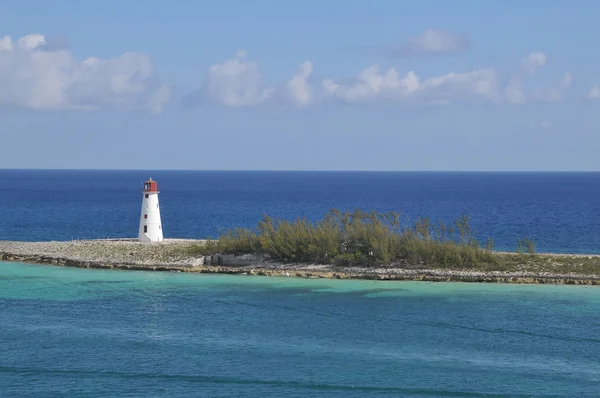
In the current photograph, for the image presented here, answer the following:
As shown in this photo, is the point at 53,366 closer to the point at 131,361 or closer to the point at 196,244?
the point at 131,361

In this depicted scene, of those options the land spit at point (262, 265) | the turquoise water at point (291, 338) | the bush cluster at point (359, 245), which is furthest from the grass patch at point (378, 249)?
the turquoise water at point (291, 338)

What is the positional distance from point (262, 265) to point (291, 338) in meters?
18.1

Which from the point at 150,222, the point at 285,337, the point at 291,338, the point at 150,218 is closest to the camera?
the point at 291,338

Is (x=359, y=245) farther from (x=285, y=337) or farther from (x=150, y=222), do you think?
(x=285, y=337)

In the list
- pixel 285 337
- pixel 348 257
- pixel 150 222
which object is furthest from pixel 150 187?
pixel 285 337

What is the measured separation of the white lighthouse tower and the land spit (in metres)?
2.11

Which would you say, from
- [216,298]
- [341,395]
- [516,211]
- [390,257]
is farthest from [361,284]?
[516,211]

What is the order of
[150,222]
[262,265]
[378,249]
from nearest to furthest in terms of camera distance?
[378,249]
[262,265]
[150,222]

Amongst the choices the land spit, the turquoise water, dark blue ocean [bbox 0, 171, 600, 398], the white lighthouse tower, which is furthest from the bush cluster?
the white lighthouse tower

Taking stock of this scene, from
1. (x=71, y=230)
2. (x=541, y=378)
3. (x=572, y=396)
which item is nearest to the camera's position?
(x=572, y=396)

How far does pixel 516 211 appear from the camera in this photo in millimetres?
126875

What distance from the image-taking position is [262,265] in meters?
53.9

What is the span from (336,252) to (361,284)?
17.0ft

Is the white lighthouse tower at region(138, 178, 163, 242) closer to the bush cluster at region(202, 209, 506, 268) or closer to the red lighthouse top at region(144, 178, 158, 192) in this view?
the red lighthouse top at region(144, 178, 158, 192)
